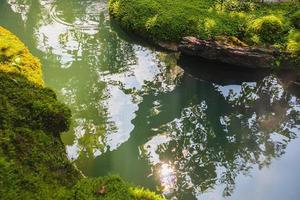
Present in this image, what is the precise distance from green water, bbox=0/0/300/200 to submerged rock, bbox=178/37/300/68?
37cm

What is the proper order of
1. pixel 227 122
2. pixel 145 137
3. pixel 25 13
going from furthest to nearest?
pixel 25 13 → pixel 227 122 → pixel 145 137

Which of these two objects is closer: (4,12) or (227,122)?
(227,122)

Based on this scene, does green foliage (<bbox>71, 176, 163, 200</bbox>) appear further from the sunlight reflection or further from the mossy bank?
the sunlight reflection

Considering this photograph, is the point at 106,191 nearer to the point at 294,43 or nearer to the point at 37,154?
the point at 37,154

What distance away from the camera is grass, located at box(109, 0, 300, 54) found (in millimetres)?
17359

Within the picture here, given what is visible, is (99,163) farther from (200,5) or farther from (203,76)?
(200,5)

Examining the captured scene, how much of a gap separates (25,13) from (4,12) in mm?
1072

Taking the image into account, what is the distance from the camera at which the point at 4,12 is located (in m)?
21.0

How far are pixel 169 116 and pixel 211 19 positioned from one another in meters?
6.32

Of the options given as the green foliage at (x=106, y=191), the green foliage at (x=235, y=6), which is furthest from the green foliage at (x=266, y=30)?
the green foliage at (x=106, y=191)

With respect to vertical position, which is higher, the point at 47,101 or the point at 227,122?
the point at 47,101

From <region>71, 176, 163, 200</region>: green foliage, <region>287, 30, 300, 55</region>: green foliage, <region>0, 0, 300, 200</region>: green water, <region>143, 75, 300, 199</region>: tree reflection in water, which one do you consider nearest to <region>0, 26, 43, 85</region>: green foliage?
<region>0, 0, 300, 200</region>: green water

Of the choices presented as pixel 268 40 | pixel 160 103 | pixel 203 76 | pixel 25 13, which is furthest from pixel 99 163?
→ pixel 25 13

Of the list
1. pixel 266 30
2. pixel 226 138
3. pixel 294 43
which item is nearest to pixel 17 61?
pixel 226 138
